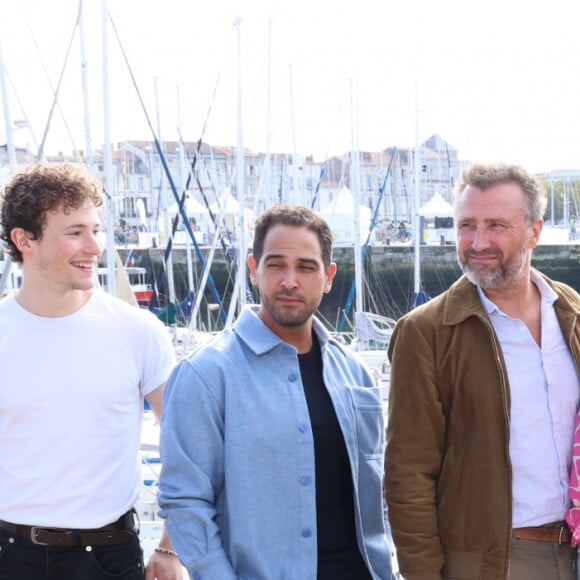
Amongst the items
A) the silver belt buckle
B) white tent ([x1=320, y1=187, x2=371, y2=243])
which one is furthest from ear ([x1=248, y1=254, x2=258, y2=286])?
white tent ([x1=320, y1=187, x2=371, y2=243])

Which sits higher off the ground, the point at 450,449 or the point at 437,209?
the point at 437,209

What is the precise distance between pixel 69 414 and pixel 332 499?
3.03 ft

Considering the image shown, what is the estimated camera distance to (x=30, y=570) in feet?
8.60

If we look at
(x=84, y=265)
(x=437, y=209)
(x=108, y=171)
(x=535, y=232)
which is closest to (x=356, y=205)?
(x=108, y=171)

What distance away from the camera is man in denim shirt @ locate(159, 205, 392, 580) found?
2.37 metres

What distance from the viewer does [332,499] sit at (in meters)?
2.50

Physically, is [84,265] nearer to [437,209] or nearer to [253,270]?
[253,270]

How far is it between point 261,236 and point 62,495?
3.56 ft

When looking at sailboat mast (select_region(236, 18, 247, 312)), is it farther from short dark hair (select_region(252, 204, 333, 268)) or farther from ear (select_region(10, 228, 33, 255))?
short dark hair (select_region(252, 204, 333, 268))

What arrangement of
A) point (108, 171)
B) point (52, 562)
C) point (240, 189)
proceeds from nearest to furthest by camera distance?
point (52, 562), point (108, 171), point (240, 189)

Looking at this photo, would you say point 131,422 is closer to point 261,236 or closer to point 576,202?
point 261,236

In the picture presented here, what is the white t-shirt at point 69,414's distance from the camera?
2664 millimetres

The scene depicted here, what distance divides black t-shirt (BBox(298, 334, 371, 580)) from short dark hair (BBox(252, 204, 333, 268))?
471 millimetres

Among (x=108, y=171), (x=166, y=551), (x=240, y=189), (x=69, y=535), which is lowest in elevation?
(x=166, y=551)
